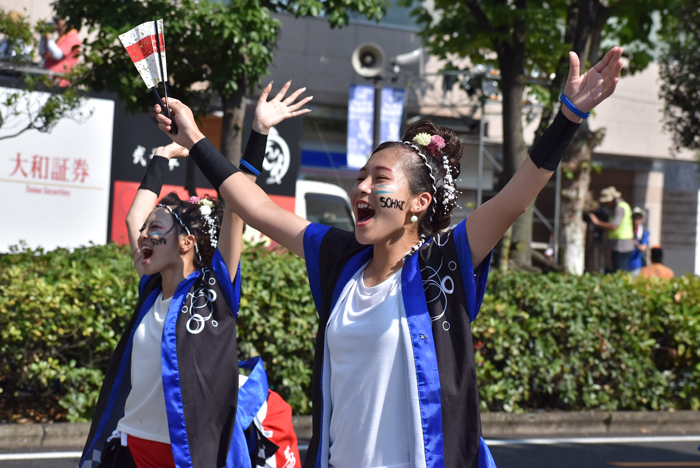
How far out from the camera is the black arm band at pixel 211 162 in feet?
7.90

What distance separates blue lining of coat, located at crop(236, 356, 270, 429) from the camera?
3.48 metres

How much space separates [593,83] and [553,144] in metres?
0.19

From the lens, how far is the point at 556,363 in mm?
7133

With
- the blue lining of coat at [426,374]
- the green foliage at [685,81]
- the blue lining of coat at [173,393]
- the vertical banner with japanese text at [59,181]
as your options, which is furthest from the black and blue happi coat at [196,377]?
the green foliage at [685,81]

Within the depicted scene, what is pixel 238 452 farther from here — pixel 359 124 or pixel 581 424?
pixel 359 124

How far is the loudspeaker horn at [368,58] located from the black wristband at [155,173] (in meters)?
12.0

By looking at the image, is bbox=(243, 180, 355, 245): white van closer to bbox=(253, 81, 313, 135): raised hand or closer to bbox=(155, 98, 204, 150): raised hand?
bbox=(253, 81, 313, 135): raised hand

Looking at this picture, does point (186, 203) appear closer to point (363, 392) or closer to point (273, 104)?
point (273, 104)

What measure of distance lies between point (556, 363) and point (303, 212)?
511 cm

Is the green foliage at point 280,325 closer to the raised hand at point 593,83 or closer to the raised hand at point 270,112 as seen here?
the raised hand at point 270,112

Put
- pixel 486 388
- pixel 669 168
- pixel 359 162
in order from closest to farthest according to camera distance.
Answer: pixel 486 388 → pixel 359 162 → pixel 669 168

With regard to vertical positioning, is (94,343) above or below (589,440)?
above

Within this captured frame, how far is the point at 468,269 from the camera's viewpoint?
2.23m

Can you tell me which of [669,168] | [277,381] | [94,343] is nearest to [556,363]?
[277,381]
